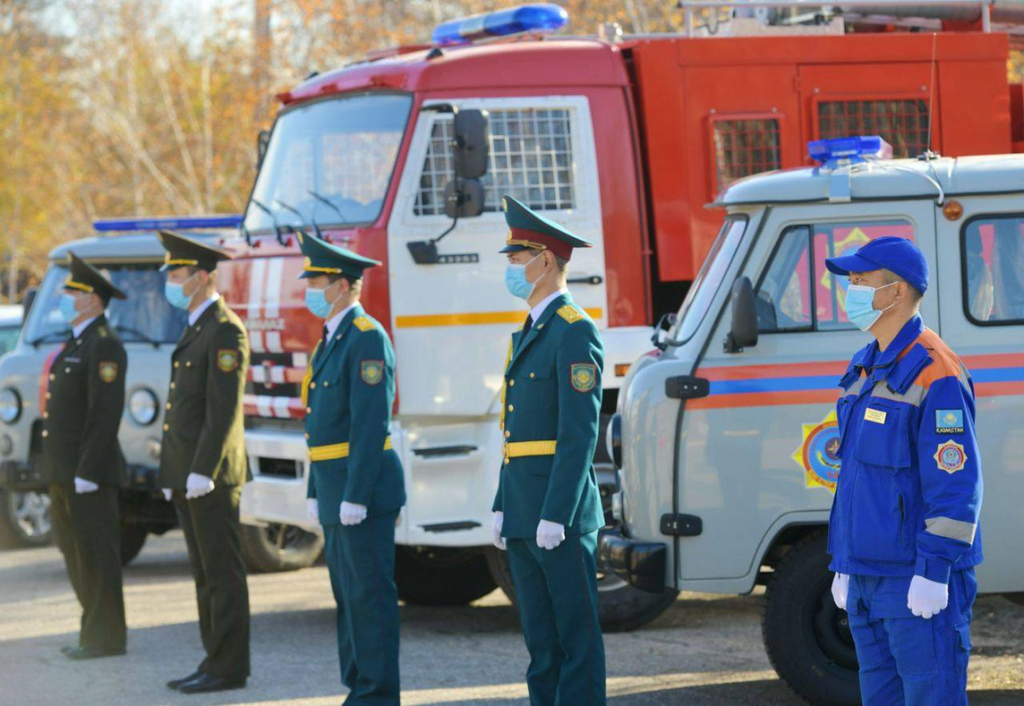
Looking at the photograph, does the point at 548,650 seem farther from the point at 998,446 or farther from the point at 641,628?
the point at 641,628

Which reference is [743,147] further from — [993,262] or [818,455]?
[818,455]

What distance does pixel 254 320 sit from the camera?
31.2 feet

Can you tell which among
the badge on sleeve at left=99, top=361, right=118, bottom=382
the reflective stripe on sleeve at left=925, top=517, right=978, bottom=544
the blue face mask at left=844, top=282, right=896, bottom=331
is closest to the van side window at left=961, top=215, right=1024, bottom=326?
the blue face mask at left=844, top=282, right=896, bottom=331

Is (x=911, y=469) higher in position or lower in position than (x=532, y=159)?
lower

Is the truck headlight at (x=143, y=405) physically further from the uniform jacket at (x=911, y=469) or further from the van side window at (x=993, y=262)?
the uniform jacket at (x=911, y=469)

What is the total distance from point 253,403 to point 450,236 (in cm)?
174

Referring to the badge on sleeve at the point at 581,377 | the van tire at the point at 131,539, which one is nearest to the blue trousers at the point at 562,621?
the badge on sleeve at the point at 581,377

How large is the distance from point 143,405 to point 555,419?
6639 mm

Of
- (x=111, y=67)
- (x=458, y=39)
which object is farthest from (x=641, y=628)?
(x=111, y=67)

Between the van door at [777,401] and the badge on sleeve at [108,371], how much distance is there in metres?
3.44

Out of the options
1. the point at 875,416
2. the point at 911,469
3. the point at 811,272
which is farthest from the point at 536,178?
the point at 911,469

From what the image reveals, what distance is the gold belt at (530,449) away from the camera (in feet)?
20.1

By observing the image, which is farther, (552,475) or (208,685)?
(208,685)

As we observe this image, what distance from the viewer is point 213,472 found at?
25.5 feet
